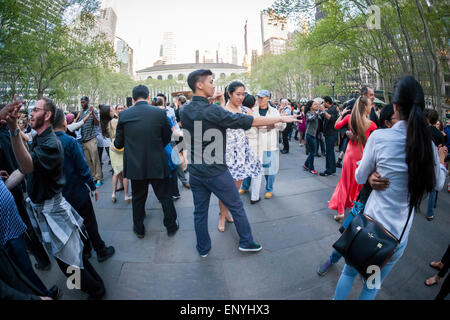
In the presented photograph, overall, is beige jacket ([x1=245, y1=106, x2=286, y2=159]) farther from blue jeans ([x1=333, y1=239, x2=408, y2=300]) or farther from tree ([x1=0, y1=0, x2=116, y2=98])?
tree ([x1=0, y1=0, x2=116, y2=98])

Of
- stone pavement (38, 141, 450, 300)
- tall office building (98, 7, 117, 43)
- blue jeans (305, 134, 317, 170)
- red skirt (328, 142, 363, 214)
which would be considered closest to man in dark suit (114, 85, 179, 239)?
stone pavement (38, 141, 450, 300)

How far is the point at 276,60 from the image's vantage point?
127 feet

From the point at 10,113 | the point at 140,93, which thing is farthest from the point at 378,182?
the point at 140,93

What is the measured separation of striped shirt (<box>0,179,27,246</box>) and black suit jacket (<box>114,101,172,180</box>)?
4.70 feet

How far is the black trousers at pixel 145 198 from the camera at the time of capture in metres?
3.36

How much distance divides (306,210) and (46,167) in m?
3.88

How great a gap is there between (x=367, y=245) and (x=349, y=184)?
7.55 feet

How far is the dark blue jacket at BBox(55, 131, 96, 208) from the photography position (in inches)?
100.0

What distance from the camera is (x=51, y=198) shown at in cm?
216

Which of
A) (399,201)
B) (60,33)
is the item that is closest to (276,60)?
(60,33)

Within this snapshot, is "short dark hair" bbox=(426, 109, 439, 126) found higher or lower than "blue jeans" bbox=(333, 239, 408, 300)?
higher

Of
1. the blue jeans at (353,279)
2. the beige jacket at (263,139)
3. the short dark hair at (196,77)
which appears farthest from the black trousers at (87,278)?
the beige jacket at (263,139)

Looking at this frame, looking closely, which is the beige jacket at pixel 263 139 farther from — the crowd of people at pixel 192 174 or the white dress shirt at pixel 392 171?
the white dress shirt at pixel 392 171
